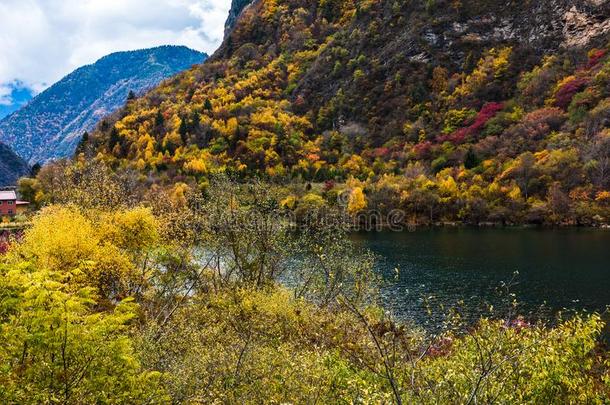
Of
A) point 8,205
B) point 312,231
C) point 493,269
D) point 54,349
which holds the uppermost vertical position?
point 54,349

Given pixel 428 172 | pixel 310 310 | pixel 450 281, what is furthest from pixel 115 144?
pixel 310 310

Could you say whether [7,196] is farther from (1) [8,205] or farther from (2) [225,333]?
(2) [225,333]

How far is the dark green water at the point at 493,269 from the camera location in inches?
1973

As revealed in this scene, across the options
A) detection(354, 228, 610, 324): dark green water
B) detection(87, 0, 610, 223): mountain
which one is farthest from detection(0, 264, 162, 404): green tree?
detection(87, 0, 610, 223): mountain

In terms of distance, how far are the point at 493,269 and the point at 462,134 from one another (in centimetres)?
10322

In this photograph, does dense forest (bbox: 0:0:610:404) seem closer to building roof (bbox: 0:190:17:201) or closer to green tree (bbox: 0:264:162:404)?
green tree (bbox: 0:264:162:404)

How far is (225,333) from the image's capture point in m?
28.2

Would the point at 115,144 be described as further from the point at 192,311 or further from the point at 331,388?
the point at 331,388

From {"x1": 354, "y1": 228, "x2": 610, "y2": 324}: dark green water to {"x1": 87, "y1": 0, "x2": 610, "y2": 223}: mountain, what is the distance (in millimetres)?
20733

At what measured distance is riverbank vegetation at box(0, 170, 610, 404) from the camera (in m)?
14.1

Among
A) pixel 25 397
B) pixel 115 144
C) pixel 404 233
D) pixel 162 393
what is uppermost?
pixel 115 144

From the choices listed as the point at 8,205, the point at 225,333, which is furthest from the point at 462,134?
the point at 225,333

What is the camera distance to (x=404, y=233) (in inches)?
4373

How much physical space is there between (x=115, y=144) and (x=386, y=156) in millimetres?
100799
